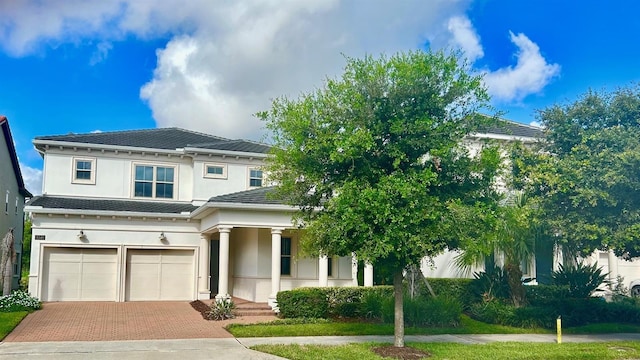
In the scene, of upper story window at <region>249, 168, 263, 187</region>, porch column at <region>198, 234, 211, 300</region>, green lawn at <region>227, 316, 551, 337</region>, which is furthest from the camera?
upper story window at <region>249, 168, 263, 187</region>

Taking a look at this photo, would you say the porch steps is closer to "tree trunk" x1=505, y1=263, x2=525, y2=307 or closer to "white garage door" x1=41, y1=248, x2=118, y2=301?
"white garage door" x1=41, y1=248, x2=118, y2=301

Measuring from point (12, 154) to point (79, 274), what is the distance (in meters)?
9.89

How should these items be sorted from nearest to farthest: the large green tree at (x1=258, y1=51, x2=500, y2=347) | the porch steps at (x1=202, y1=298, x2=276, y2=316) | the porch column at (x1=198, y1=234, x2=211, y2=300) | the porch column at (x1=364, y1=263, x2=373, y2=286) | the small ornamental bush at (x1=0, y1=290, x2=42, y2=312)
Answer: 1. the large green tree at (x1=258, y1=51, x2=500, y2=347)
2. the small ornamental bush at (x1=0, y1=290, x2=42, y2=312)
3. the porch steps at (x1=202, y1=298, x2=276, y2=316)
4. the porch column at (x1=364, y1=263, x2=373, y2=286)
5. the porch column at (x1=198, y1=234, x2=211, y2=300)

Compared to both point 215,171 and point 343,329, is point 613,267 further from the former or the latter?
point 215,171

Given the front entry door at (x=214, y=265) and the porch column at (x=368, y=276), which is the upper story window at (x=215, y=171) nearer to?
the front entry door at (x=214, y=265)

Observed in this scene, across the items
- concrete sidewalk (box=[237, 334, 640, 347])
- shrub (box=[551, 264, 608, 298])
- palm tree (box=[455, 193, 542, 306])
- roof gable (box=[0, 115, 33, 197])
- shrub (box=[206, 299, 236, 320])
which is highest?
roof gable (box=[0, 115, 33, 197])

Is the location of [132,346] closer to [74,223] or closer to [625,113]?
[74,223]

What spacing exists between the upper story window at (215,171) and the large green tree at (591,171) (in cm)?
1311

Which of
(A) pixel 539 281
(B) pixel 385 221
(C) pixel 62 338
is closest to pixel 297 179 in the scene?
(B) pixel 385 221

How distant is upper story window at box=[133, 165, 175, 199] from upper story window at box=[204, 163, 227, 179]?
1.58 metres

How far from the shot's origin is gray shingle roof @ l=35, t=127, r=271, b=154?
2456cm

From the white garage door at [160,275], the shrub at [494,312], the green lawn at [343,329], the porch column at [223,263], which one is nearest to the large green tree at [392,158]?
the green lawn at [343,329]

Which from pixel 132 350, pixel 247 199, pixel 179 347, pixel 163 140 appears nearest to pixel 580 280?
pixel 247 199

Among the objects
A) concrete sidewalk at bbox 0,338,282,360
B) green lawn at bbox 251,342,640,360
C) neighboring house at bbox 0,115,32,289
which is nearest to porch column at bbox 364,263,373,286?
green lawn at bbox 251,342,640,360
